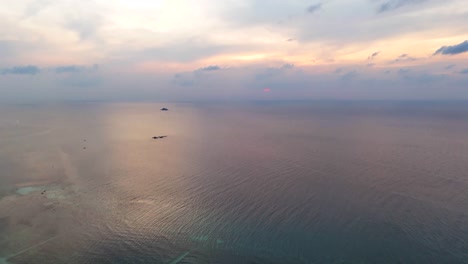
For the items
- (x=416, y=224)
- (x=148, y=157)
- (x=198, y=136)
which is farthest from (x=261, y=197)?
(x=198, y=136)

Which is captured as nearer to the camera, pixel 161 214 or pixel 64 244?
pixel 64 244

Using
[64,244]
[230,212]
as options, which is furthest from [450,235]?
[64,244]

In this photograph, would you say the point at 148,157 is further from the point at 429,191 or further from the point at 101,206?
the point at 429,191

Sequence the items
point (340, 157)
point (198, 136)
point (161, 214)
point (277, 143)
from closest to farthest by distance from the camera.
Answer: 1. point (161, 214)
2. point (340, 157)
3. point (277, 143)
4. point (198, 136)

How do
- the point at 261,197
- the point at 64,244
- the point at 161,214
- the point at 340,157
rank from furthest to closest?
the point at 340,157, the point at 261,197, the point at 161,214, the point at 64,244

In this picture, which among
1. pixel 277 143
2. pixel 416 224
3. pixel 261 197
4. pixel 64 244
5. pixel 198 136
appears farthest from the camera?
pixel 198 136

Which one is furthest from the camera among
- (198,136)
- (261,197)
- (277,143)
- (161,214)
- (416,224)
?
(198,136)

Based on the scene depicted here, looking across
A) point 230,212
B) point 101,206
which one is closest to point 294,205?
point 230,212

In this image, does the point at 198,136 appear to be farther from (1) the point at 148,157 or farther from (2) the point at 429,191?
(2) the point at 429,191

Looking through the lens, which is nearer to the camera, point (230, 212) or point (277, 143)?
point (230, 212)
